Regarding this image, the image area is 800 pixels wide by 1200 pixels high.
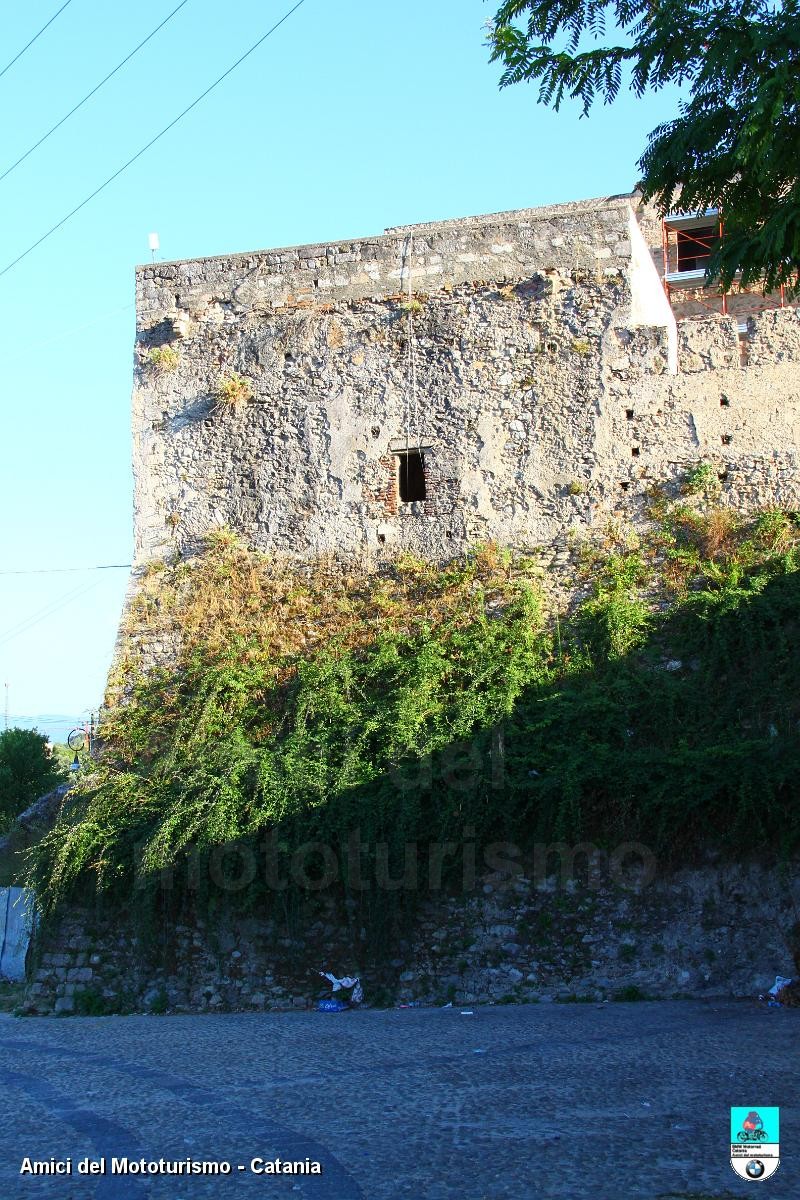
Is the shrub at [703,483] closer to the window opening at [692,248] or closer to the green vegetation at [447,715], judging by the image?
the green vegetation at [447,715]

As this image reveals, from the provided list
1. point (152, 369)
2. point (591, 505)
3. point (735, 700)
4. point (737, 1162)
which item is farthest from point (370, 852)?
point (152, 369)

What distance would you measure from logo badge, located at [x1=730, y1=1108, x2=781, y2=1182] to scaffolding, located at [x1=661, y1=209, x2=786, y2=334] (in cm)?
1377

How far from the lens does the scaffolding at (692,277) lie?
1767 centimetres

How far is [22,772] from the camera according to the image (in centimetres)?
2139

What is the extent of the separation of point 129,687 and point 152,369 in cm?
391

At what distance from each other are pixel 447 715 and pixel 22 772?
13.2 meters

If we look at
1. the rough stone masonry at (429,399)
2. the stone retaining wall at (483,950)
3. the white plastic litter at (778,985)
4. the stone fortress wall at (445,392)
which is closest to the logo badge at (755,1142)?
the white plastic litter at (778,985)

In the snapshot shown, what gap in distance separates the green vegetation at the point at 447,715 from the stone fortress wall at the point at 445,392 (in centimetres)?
55

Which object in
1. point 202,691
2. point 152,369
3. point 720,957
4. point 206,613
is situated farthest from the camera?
point 152,369

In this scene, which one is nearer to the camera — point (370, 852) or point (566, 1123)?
point (566, 1123)

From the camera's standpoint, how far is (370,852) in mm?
9977

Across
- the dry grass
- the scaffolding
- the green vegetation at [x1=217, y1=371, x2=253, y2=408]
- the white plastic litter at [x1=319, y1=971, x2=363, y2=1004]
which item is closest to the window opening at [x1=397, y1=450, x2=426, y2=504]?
the dry grass

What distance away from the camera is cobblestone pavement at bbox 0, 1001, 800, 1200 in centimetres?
455

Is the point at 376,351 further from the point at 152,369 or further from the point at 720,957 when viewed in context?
the point at 720,957
